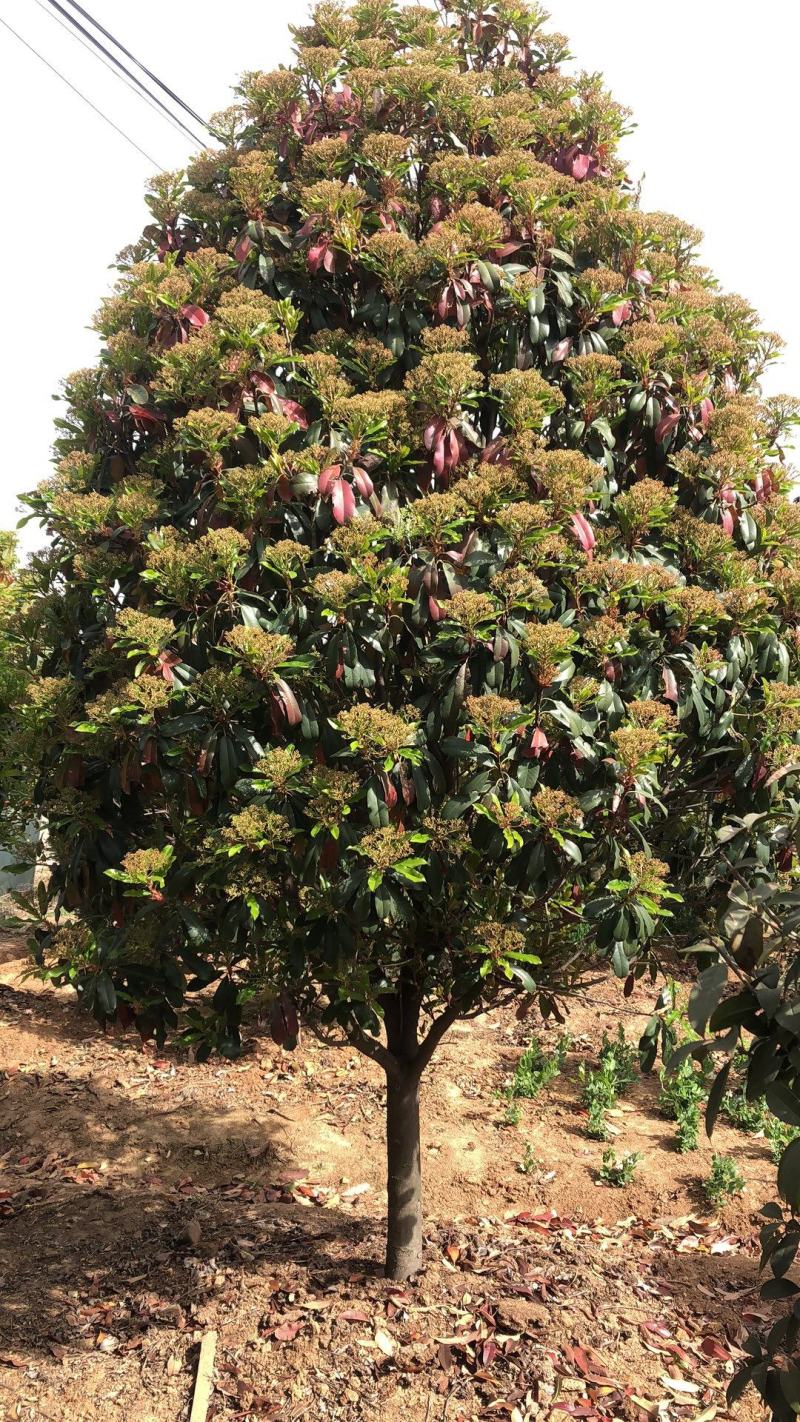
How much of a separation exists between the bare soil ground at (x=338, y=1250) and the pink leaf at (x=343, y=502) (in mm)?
3158

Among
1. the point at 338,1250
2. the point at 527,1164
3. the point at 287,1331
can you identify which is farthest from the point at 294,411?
the point at 527,1164

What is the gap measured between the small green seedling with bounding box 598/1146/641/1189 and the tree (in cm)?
207

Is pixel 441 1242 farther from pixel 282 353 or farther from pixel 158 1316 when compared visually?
pixel 282 353

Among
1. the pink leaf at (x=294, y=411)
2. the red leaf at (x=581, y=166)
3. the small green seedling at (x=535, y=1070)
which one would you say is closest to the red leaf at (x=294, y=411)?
the pink leaf at (x=294, y=411)

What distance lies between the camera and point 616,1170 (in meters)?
5.88

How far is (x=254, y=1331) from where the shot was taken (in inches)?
169

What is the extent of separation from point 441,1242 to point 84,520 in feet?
11.8

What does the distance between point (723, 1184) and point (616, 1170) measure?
1.84ft

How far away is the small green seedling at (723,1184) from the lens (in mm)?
5633

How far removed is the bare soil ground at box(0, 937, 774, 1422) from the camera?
4.04m

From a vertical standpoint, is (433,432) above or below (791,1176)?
above

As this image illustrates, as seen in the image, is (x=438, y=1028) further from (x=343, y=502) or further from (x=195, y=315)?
(x=195, y=315)

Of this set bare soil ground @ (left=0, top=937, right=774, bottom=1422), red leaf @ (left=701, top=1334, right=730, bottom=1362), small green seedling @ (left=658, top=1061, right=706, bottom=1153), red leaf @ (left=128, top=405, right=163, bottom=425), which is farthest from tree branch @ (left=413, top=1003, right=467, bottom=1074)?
small green seedling @ (left=658, top=1061, right=706, bottom=1153)

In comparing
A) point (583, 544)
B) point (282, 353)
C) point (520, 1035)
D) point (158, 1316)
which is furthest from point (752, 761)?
point (520, 1035)
